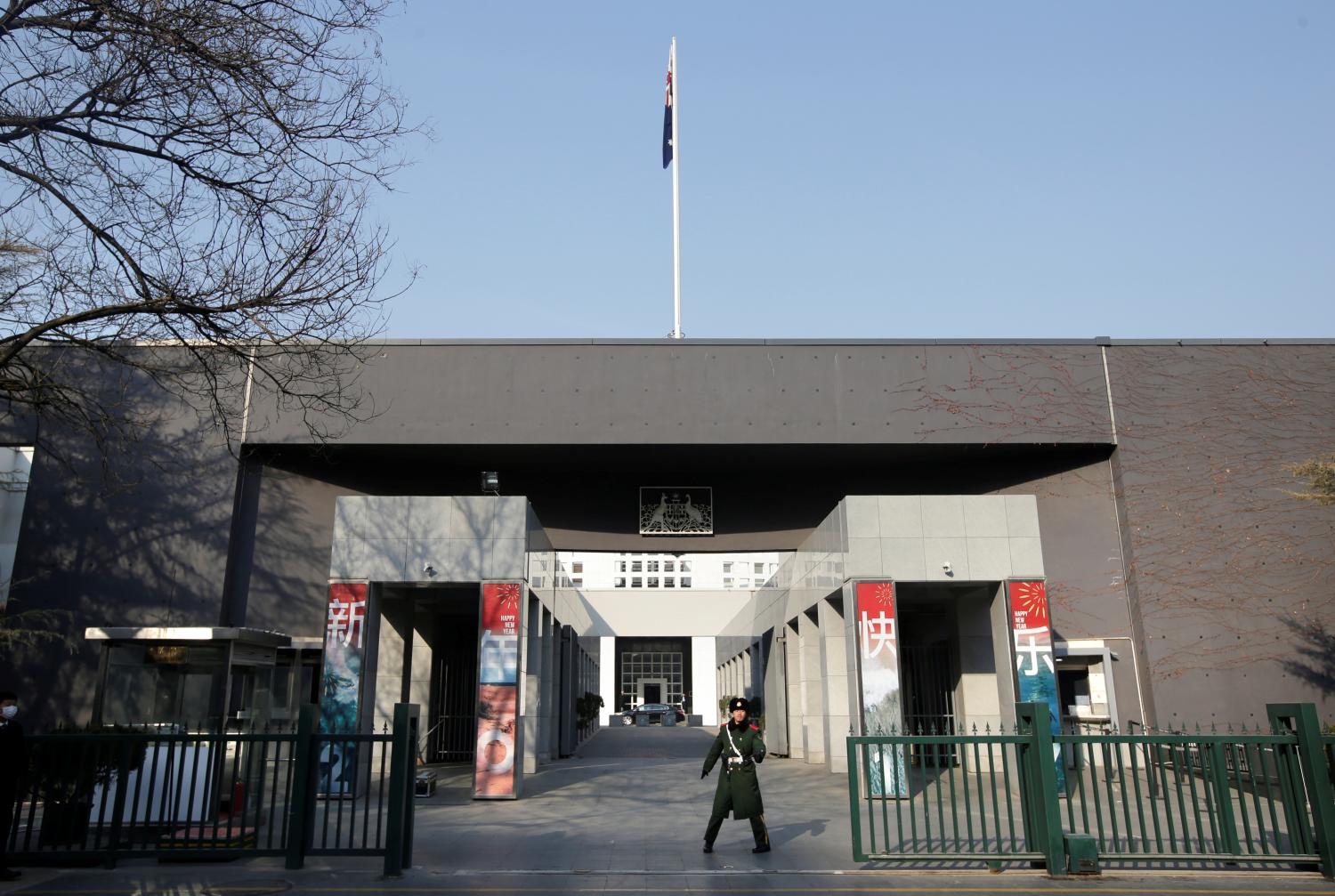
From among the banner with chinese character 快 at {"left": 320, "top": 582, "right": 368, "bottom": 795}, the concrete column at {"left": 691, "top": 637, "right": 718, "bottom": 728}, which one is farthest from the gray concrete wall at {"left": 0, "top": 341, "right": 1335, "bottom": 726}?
the concrete column at {"left": 691, "top": 637, "right": 718, "bottom": 728}

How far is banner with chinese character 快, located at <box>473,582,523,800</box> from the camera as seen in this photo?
15.7 m

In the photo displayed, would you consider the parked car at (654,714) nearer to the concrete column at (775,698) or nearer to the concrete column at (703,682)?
the concrete column at (703,682)

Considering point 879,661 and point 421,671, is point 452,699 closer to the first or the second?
point 421,671

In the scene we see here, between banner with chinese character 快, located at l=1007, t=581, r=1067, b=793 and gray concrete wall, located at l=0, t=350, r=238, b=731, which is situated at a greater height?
gray concrete wall, located at l=0, t=350, r=238, b=731

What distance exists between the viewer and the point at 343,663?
16.4 metres

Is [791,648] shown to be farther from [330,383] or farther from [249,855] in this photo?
[249,855]

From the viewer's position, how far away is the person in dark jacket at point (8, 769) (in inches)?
356

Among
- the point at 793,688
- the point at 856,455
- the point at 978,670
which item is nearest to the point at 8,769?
the point at 856,455

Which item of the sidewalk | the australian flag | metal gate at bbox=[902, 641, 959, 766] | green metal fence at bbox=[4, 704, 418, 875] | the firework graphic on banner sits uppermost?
the australian flag

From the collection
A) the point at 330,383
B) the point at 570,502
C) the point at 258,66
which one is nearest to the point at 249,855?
the point at 258,66

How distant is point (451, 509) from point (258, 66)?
31.6 ft

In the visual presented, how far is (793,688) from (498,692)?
11.9m

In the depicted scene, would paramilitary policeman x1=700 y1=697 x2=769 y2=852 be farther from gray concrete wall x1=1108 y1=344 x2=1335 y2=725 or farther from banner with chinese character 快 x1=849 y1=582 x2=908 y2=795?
gray concrete wall x1=1108 y1=344 x2=1335 y2=725

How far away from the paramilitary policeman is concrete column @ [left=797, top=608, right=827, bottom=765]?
12.7 metres
